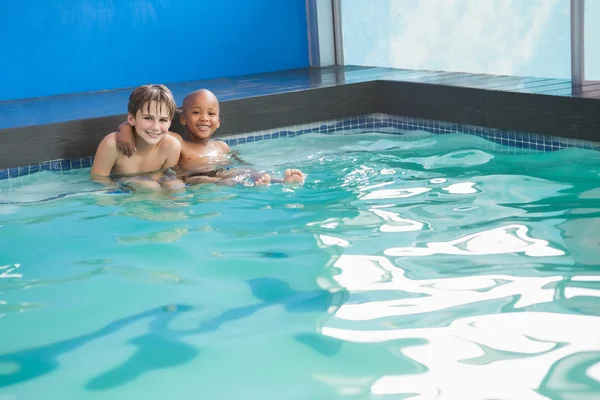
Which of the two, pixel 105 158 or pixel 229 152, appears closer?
pixel 105 158

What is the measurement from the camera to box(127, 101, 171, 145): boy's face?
4.50 meters

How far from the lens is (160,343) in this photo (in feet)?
7.95

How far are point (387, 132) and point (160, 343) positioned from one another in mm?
3916

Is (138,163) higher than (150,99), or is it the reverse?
(150,99)

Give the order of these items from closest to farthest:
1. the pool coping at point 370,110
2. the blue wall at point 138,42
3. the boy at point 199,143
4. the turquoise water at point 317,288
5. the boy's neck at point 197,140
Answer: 1. the turquoise water at point 317,288
2. the boy at point 199,143
3. the pool coping at point 370,110
4. the boy's neck at point 197,140
5. the blue wall at point 138,42

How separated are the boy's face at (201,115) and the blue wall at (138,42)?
2738mm

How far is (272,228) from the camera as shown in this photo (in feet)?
11.7

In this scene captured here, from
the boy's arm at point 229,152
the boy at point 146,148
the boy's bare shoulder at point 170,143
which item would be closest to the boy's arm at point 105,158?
the boy at point 146,148

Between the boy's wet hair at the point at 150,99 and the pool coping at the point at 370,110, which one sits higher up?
the boy's wet hair at the point at 150,99

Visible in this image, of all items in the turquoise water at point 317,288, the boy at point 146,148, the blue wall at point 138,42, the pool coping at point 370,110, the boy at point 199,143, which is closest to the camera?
the turquoise water at point 317,288

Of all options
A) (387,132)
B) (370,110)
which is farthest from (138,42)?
(387,132)

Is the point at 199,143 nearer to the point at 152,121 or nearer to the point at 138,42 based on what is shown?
the point at 152,121

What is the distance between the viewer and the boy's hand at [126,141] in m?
4.59

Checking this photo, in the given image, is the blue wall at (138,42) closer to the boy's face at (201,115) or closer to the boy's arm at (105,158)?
the boy's face at (201,115)
